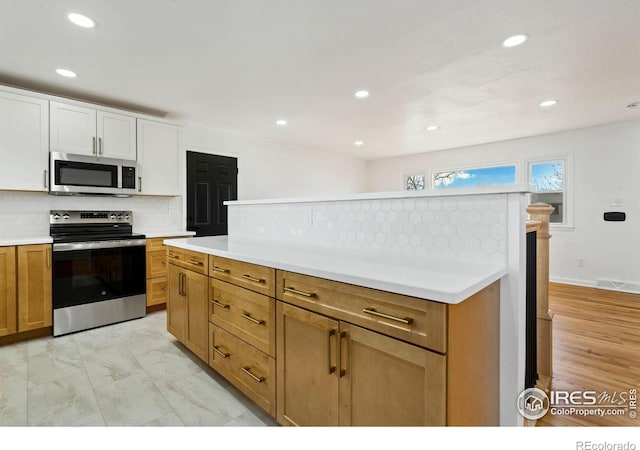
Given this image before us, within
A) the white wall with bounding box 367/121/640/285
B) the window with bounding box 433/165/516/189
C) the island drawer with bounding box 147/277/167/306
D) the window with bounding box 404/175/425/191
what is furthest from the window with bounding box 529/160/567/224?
the island drawer with bounding box 147/277/167/306

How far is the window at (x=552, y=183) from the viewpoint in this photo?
517 cm

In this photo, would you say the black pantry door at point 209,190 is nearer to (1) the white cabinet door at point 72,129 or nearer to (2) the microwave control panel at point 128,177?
(2) the microwave control panel at point 128,177

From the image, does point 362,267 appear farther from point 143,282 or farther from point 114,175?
point 114,175

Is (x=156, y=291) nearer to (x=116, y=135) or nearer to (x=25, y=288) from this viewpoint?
(x=25, y=288)

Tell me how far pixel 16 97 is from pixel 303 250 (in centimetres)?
308

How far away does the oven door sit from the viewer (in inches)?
114

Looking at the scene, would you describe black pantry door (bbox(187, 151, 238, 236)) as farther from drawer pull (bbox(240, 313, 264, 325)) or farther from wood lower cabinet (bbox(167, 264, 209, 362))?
drawer pull (bbox(240, 313, 264, 325))

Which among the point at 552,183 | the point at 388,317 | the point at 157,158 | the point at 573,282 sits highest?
the point at 157,158

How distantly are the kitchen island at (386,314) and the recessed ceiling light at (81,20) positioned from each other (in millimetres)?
1707

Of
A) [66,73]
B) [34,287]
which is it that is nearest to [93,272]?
[34,287]

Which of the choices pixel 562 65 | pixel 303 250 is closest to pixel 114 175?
pixel 303 250

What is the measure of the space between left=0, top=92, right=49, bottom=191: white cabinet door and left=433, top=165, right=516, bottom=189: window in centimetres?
583

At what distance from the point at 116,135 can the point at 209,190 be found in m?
1.50

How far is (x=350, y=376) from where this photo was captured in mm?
1208
